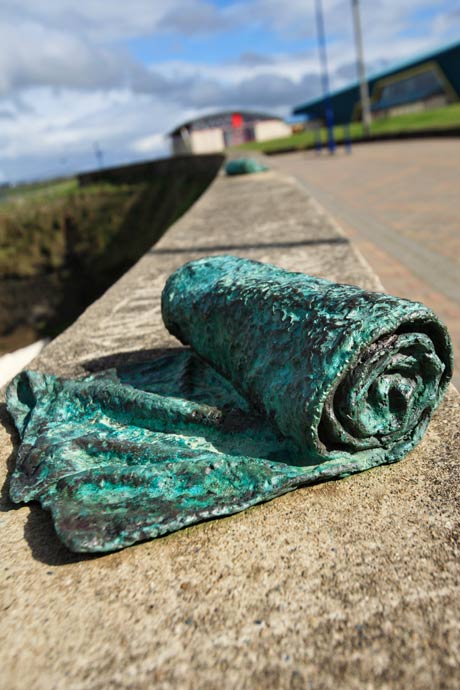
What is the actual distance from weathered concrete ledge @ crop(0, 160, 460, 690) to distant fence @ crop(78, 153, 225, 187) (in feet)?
53.7

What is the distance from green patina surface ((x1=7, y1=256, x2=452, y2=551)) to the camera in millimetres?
1602

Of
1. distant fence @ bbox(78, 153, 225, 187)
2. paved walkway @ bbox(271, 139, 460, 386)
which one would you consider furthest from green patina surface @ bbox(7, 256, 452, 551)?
distant fence @ bbox(78, 153, 225, 187)

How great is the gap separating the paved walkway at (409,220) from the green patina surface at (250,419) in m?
1.31

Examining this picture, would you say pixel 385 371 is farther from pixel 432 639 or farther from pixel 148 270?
pixel 148 270

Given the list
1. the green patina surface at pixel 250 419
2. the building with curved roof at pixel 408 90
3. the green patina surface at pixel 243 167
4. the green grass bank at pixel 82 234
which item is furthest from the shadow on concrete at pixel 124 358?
the building with curved roof at pixel 408 90

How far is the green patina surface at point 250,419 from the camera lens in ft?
5.25

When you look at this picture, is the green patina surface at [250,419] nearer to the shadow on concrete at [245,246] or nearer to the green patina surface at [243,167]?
the shadow on concrete at [245,246]

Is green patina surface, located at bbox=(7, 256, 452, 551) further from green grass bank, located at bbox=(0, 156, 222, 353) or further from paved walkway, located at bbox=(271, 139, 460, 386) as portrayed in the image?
green grass bank, located at bbox=(0, 156, 222, 353)

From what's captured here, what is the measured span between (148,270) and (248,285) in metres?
2.65

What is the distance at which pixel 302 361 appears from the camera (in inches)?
65.5

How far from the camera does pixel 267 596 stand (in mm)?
1352

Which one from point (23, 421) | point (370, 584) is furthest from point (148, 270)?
point (370, 584)

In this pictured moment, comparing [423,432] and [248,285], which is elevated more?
[248,285]

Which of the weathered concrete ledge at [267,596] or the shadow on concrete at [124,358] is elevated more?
the shadow on concrete at [124,358]
